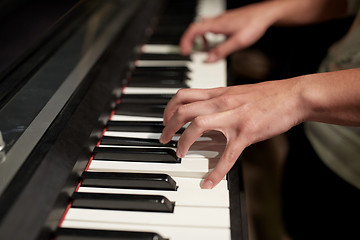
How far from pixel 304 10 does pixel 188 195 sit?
0.91 m

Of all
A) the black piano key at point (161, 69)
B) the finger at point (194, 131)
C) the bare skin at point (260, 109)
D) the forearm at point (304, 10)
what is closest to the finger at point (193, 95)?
the bare skin at point (260, 109)

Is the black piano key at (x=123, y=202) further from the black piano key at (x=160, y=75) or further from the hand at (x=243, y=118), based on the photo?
the black piano key at (x=160, y=75)

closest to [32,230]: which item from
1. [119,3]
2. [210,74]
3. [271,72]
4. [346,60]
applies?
[210,74]

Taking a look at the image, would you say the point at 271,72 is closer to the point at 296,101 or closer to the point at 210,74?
the point at 210,74

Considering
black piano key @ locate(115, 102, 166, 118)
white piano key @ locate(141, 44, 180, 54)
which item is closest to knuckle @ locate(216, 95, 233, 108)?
black piano key @ locate(115, 102, 166, 118)

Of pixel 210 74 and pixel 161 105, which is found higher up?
pixel 210 74

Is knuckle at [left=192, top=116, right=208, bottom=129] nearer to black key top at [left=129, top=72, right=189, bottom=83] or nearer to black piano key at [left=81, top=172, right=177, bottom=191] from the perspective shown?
black piano key at [left=81, top=172, right=177, bottom=191]

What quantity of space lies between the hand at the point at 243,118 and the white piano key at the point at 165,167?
3cm

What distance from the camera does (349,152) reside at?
0.99m

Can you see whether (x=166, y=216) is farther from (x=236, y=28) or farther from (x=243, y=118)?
(x=236, y=28)

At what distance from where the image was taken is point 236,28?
1241 mm

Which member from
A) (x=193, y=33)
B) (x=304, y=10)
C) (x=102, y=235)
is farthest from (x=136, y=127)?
(x=304, y=10)

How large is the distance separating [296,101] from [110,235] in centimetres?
41

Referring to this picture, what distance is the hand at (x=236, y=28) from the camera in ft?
4.00
